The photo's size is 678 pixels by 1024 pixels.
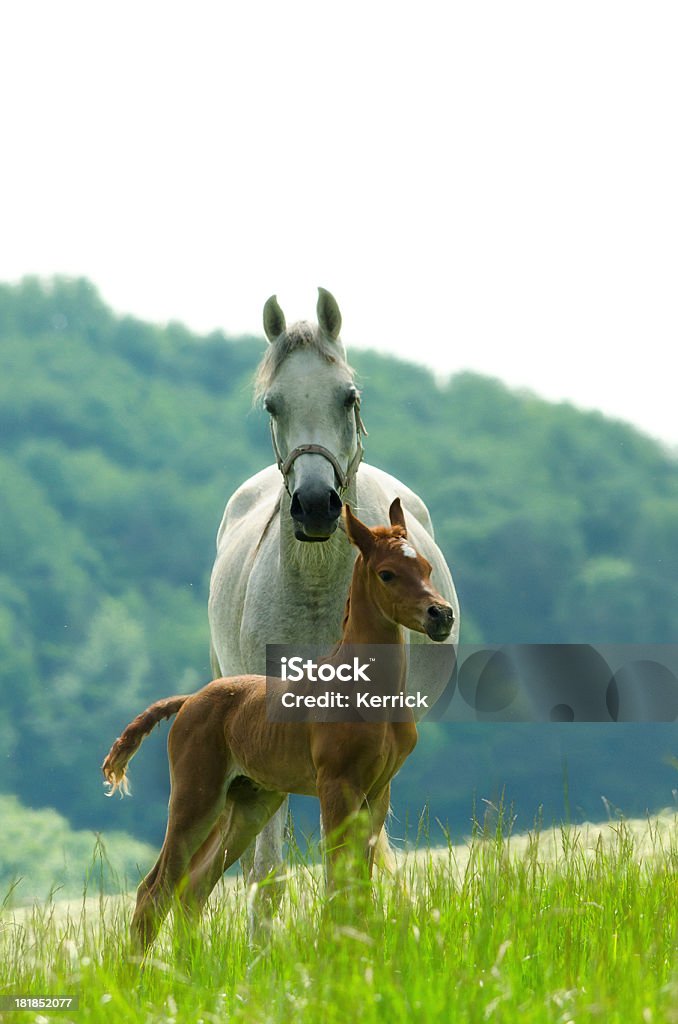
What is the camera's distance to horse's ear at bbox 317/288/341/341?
4.72m

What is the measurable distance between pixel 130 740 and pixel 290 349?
1.73 m

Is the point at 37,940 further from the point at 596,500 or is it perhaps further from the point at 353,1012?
the point at 596,500

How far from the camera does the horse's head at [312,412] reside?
165 inches

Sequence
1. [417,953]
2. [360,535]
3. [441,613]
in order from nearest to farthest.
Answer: [417,953]
[441,613]
[360,535]

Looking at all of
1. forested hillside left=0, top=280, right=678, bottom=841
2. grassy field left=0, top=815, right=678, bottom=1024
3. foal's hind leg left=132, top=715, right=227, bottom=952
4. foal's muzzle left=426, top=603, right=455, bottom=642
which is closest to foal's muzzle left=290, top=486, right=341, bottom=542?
foal's hind leg left=132, top=715, right=227, bottom=952

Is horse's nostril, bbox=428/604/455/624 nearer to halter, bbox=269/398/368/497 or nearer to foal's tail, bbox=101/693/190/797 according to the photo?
foal's tail, bbox=101/693/190/797

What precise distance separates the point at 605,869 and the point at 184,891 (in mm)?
1522

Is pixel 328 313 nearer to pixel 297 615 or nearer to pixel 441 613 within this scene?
pixel 297 615

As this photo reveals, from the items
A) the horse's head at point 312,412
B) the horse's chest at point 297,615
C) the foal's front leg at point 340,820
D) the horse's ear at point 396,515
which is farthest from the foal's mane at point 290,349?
the foal's front leg at point 340,820

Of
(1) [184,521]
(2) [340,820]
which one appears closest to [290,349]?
(2) [340,820]

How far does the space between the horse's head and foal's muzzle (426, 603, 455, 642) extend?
1.04m

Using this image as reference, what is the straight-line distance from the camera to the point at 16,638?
19.4 m

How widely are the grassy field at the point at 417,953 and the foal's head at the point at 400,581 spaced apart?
697mm

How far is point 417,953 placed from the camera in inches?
118
